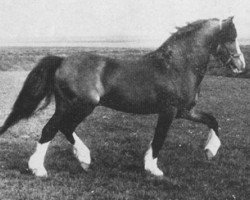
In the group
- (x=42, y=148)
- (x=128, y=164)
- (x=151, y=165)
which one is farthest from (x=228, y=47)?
(x=42, y=148)

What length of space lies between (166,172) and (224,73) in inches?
1001

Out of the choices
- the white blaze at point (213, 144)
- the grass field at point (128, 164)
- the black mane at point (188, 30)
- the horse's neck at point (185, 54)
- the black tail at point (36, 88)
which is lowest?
the grass field at point (128, 164)

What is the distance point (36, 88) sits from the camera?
7.82 meters

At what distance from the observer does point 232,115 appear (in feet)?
49.1

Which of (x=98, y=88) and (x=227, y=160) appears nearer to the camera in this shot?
(x=98, y=88)

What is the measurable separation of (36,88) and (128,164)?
7.39 ft

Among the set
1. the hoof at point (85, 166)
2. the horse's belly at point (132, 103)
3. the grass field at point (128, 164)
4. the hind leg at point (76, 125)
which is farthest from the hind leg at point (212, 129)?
the hoof at point (85, 166)

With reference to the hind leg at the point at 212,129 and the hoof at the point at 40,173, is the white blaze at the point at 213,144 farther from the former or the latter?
the hoof at the point at 40,173

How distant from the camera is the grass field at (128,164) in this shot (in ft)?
22.0

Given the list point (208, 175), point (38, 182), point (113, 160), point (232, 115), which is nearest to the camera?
point (38, 182)

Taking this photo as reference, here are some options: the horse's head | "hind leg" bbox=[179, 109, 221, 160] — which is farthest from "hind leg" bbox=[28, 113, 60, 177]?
the horse's head

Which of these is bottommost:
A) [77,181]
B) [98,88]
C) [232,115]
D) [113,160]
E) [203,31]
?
[232,115]

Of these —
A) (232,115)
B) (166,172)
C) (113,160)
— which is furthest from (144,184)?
(232,115)

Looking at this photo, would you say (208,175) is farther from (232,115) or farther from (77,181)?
(232,115)
